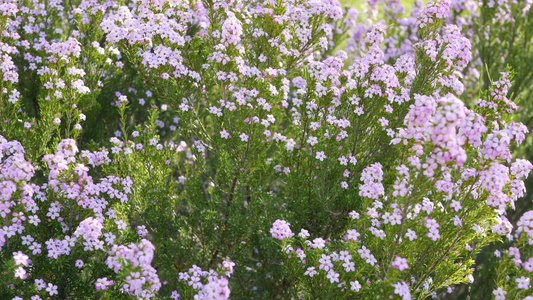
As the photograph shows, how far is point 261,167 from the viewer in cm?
573

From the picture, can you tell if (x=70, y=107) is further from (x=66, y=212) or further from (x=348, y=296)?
(x=348, y=296)

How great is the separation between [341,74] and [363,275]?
2.20 metres

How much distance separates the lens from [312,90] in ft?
17.7

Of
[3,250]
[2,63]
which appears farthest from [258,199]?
[2,63]

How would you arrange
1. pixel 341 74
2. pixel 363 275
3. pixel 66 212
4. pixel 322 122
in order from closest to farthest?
pixel 363 275
pixel 66 212
pixel 341 74
pixel 322 122

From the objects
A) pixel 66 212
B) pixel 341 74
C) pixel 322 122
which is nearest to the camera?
pixel 66 212

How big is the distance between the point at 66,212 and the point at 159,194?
3.38 ft

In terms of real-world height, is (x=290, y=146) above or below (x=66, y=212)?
above

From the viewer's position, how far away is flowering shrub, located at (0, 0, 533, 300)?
12.9 feet

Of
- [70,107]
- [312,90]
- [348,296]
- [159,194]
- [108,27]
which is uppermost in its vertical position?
[108,27]

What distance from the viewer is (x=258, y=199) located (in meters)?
5.63

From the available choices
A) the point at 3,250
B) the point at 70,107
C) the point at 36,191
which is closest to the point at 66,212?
the point at 36,191

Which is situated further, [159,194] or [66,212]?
[159,194]

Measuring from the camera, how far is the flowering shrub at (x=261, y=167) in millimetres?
3928
